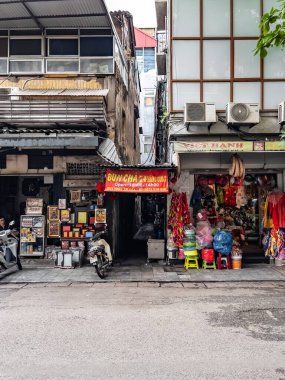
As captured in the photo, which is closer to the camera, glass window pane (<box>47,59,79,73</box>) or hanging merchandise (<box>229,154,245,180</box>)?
hanging merchandise (<box>229,154,245,180</box>)

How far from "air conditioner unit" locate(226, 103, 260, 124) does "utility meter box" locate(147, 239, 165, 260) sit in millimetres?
4747

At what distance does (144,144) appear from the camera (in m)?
38.2

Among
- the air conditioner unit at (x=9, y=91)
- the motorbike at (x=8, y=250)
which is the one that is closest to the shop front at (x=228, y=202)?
the motorbike at (x=8, y=250)

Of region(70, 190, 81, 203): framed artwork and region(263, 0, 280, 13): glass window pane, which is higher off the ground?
region(263, 0, 280, 13): glass window pane

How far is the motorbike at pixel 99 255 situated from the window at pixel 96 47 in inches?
266

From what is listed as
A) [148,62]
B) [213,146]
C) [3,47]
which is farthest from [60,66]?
[148,62]

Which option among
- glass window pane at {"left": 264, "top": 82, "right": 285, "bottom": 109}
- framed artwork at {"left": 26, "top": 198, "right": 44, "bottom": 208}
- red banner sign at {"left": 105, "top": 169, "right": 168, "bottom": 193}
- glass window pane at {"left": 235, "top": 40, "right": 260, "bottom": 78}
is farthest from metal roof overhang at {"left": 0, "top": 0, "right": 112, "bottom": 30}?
framed artwork at {"left": 26, "top": 198, "right": 44, "bottom": 208}

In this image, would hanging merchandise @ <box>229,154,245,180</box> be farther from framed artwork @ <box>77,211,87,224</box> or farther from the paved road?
framed artwork @ <box>77,211,87,224</box>

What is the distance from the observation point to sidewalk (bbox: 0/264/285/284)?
39.1 feet

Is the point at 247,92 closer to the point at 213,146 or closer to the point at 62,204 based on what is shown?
the point at 213,146

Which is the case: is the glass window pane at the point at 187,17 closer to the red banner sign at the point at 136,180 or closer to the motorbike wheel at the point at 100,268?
the red banner sign at the point at 136,180

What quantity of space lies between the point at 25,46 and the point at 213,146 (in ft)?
26.2

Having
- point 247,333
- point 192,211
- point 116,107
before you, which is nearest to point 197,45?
point 116,107

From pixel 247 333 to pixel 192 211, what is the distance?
7.81 metres
